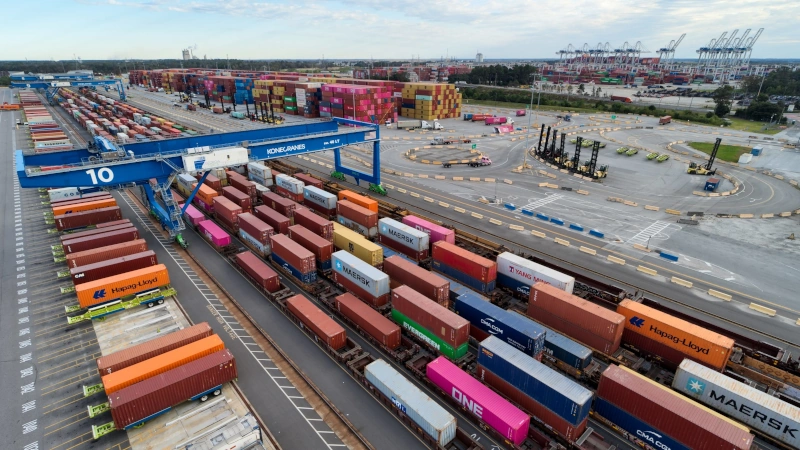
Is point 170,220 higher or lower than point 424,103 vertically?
lower

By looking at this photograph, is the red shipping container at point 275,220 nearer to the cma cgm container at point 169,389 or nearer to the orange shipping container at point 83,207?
the cma cgm container at point 169,389

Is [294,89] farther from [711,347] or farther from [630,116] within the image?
[711,347]

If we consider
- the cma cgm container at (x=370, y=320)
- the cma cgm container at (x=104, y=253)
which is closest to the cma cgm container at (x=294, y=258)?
the cma cgm container at (x=370, y=320)

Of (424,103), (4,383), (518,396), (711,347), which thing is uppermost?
(424,103)

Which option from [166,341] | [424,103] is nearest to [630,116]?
[424,103]

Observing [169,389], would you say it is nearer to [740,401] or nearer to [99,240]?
[99,240]

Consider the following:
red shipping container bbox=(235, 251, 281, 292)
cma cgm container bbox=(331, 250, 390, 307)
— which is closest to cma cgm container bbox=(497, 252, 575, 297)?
cma cgm container bbox=(331, 250, 390, 307)
